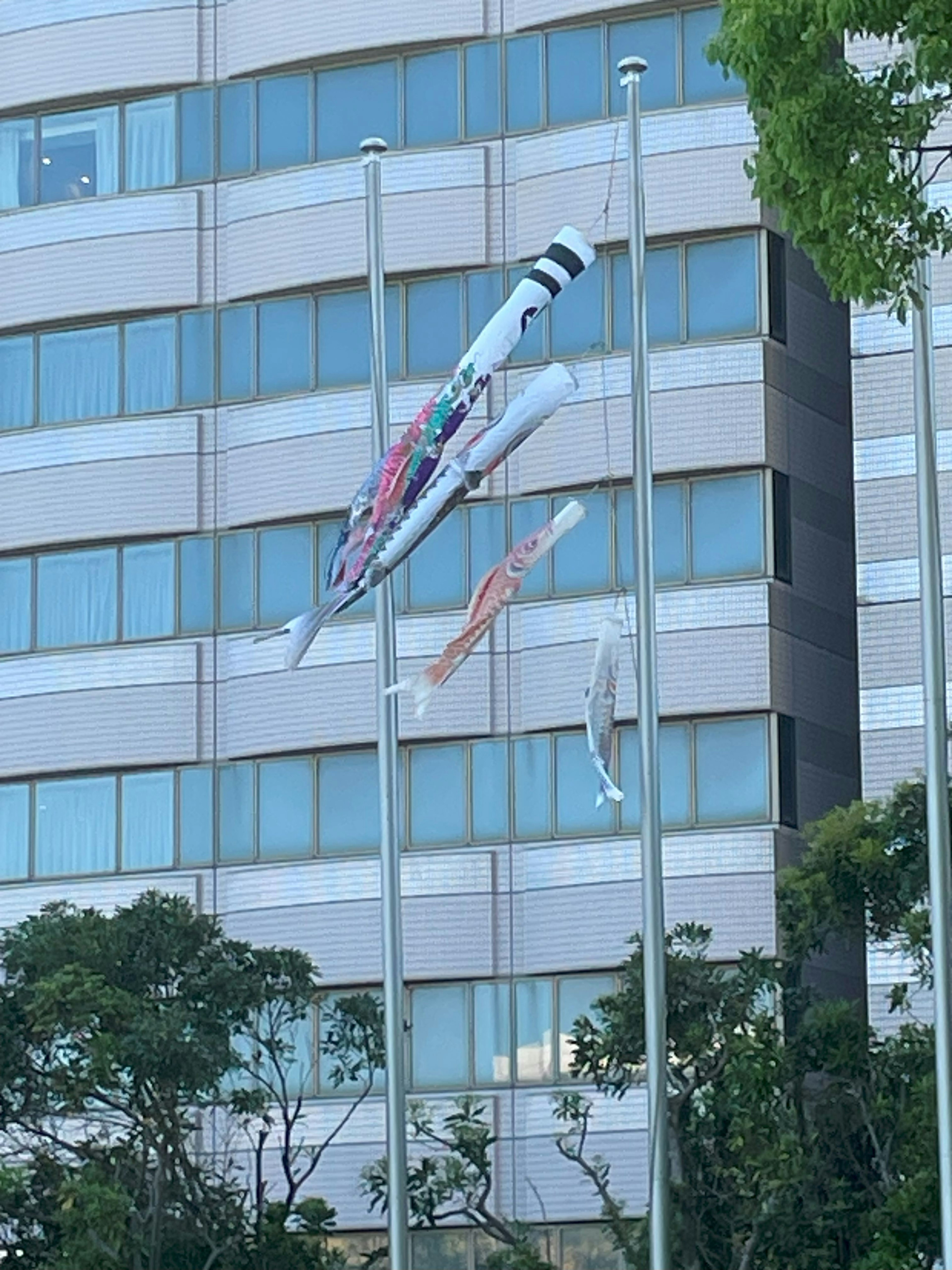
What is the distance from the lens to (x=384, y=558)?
3278 centimetres

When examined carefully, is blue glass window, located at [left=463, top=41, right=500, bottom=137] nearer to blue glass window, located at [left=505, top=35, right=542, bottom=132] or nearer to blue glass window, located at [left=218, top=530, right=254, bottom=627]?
blue glass window, located at [left=505, top=35, right=542, bottom=132]

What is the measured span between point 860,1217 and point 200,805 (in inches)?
596

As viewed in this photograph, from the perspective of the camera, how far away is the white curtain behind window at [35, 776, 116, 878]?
162ft

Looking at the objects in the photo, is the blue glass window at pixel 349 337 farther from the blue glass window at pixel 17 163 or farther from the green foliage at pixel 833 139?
the green foliage at pixel 833 139

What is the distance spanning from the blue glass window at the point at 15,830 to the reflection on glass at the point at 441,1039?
21.3 ft

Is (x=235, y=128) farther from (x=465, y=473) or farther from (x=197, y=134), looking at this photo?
(x=465, y=473)

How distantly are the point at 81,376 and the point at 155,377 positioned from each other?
3.77ft

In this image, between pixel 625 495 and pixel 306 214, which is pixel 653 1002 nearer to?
pixel 625 495

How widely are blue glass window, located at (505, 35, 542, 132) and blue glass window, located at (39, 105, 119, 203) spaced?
20.5 feet

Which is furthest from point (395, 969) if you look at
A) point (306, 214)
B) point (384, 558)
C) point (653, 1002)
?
point (306, 214)

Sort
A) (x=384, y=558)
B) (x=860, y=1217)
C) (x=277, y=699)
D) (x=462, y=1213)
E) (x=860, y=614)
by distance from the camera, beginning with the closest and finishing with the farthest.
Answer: (x=384, y=558)
(x=860, y=1217)
(x=462, y=1213)
(x=860, y=614)
(x=277, y=699)

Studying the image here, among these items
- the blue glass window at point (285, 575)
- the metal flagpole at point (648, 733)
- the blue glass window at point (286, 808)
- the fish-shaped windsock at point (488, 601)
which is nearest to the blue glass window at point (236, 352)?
the blue glass window at point (285, 575)

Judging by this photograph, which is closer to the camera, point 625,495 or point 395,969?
point 395,969

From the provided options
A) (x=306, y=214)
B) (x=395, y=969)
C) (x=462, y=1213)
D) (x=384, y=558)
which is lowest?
(x=462, y=1213)
